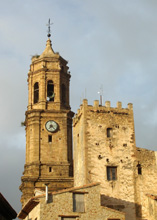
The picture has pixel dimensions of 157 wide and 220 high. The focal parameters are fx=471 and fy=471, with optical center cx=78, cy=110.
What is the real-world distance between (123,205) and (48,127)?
21.8 metres

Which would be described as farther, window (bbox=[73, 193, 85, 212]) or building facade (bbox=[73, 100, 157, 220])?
building facade (bbox=[73, 100, 157, 220])

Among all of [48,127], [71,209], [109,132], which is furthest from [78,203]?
[48,127]

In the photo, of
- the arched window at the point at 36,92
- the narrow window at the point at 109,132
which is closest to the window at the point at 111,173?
the narrow window at the point at 109,132

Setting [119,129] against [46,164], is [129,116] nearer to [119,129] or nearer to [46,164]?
[119,129]

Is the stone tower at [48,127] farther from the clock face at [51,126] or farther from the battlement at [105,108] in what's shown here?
the battlement at [105,108]

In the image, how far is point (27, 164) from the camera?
189 ft

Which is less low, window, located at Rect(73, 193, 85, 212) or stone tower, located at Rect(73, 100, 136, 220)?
stone tower, located at Rect(73, 100, 136, 220)

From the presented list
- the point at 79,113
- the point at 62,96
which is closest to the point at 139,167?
Answer: the point at 79,113

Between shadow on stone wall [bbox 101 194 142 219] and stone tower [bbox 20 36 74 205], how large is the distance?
54.4ft

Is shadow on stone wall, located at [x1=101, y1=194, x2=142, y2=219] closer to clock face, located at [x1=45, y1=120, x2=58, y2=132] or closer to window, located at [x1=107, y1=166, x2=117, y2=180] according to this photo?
window, located at [x1=107, y1=166, x2=117, y2=180]

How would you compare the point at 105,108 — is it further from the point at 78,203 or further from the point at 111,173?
the point at 78,203

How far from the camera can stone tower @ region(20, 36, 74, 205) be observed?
185 ft

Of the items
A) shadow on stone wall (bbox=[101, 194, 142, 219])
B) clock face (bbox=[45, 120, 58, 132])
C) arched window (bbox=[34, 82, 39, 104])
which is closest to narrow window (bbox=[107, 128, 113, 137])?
shadow on stone wall (bbox=[101, 194, 142, 219])

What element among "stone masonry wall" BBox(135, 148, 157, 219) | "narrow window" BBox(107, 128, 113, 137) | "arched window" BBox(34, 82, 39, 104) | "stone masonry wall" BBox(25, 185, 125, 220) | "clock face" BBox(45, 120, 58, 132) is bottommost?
"stone masonry wall" BBox(25, 185, 125, 220)
